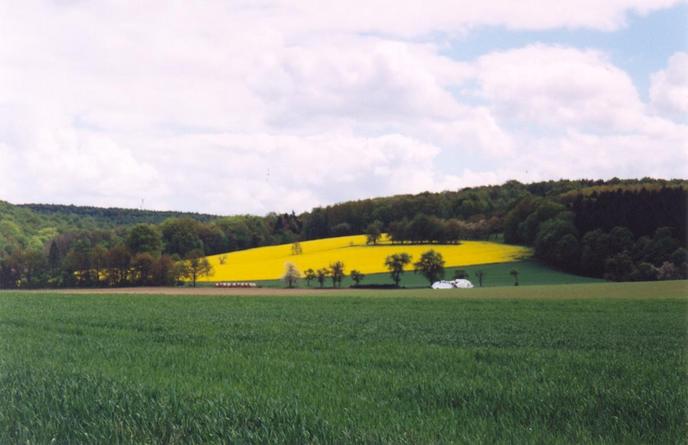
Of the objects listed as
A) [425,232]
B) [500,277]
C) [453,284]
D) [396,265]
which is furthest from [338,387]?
[425,232]

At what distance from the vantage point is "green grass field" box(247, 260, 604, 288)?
74.8 meters

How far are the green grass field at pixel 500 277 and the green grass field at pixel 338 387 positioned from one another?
185ft

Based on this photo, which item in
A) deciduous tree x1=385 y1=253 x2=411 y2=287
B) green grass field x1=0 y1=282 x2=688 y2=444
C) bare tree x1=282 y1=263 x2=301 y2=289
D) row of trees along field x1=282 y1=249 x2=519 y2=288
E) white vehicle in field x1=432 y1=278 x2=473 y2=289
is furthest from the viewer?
bare tree x1=282 y1=263 x2=301 y2=289

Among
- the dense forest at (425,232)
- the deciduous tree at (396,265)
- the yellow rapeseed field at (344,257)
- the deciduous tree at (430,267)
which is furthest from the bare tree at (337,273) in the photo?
the dense forest at (425,232)

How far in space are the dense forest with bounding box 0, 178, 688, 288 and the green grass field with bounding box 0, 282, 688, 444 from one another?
43.5 m

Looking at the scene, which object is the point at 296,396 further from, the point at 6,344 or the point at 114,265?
the point at 114,265

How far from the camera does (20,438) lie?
7359 millimetres

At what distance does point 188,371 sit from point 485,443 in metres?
6.08

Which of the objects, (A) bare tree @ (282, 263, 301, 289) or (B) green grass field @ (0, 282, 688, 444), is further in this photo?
(A) bare tree @ (282, 263, 301, 289)

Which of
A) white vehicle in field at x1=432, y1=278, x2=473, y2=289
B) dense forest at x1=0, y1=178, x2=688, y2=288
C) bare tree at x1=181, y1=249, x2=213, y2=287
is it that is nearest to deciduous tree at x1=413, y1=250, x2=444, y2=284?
white vehicle in field at x1=432, y1=278, x2=473, y2=289

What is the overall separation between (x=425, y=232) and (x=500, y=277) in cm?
2080

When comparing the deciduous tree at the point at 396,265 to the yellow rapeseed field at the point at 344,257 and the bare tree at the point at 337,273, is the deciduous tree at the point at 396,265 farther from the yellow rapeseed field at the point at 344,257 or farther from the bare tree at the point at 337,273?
the bare tree at the point at 337,273

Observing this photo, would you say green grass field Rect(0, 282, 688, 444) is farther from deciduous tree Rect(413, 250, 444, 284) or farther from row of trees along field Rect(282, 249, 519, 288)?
deciduous tree Rect(413, 250, 444, 284)

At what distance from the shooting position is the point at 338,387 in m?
9.76
